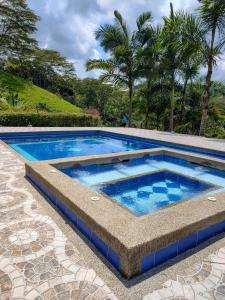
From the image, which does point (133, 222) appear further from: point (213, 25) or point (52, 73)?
point (52, 73)

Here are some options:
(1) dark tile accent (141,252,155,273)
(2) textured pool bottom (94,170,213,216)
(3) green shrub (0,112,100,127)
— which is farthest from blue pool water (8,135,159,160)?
(1) dark tile accent (141,252,155,273)

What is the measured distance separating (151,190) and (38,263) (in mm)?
3420

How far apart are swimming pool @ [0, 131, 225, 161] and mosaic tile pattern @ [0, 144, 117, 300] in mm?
5618

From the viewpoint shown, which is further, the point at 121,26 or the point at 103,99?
the point at 103,99

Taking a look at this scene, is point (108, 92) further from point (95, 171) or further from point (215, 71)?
point (95, 171)

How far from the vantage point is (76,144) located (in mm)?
11922

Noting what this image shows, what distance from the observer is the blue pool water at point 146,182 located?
202 inches

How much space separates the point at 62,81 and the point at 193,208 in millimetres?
41635

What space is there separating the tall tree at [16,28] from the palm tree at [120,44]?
1524 centimetres

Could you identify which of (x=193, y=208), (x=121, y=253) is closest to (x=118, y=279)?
(x=121, y=253)

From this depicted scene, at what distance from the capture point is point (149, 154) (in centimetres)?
774

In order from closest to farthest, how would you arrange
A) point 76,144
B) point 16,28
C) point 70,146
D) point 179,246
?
point 179,246
point 70,146
point 76,144
point 16,28

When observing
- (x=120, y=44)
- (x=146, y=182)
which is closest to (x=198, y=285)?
(x=146, y=182)

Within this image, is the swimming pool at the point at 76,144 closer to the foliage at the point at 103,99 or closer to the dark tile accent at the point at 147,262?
the dark tile accent at the point at 147,262
